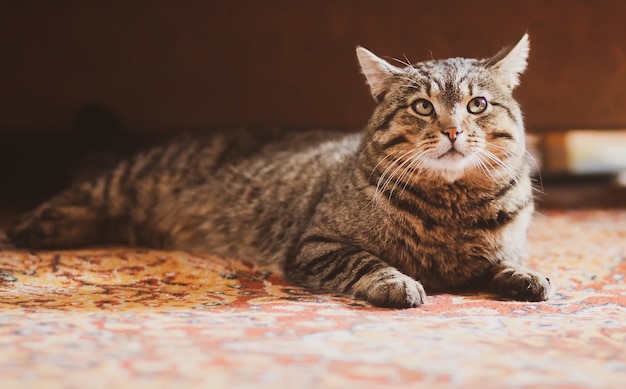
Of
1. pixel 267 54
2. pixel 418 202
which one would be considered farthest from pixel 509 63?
pixel 267 54

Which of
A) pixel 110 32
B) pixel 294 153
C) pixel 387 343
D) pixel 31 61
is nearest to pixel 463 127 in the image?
pixel 387 343

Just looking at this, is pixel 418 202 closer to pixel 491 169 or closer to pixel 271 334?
pixel 491 169

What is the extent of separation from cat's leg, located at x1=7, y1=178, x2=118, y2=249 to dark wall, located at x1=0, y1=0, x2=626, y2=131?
0.58 meters

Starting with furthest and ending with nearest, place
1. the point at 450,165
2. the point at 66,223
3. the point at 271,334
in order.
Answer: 1. the point at 66,223
2. the point at 450,165
3. the point at 271,334

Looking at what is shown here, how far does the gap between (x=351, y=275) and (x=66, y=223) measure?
1.03 metres

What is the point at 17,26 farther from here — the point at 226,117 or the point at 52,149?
the point at 226,117

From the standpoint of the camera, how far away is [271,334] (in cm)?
125

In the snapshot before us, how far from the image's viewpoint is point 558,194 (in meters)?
3.61

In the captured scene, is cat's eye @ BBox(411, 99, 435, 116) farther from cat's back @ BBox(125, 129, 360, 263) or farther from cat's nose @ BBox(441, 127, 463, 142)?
cat's back @ BBox(125, 129, 360, 263)

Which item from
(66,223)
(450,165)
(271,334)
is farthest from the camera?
(66,223)

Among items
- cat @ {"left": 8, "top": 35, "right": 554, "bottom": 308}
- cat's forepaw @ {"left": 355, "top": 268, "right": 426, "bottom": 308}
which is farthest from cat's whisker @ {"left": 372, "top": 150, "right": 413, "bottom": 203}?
cat's forepaw @ {"left": 355, "top": 268, "right": 426, "bottom": 308}

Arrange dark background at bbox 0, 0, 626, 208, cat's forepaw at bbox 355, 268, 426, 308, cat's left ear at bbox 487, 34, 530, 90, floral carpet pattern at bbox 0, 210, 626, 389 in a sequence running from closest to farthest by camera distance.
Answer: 1. floral carpet pattern at bbox 0, 210, 626, 389
2. cat's forepaw at bbox 355, 268, 426, 308
3. cat's left ear at bbox 487, 34, 530, 90
4. dark background at bbox 0, 0, 626, 208

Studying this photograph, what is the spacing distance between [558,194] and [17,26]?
8.87 feet

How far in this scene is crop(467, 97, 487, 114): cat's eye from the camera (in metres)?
1.66
